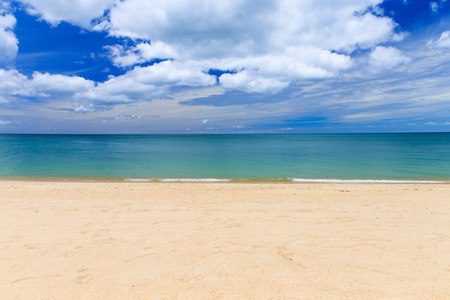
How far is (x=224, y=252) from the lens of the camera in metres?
5.14

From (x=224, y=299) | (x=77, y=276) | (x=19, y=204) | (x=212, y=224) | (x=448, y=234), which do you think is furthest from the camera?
(x=19, y=204)

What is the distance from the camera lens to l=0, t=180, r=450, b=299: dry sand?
3.86 m

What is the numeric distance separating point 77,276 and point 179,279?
1794 mm

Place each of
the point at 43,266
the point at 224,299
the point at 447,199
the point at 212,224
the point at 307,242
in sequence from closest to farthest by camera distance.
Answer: the point at 224,299
the point at 43,266
the point at 307,242
the point at 212,224
the point at 447,199

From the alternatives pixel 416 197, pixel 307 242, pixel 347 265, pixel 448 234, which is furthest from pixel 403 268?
pixel 416 197

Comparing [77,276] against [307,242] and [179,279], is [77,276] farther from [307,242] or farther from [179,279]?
[307,242]

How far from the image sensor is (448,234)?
607 cm

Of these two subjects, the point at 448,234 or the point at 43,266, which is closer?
the point at 43,266

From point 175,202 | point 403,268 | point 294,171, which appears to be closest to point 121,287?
point 403,268

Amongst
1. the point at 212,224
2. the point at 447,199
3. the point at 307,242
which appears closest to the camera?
the point at 307,242

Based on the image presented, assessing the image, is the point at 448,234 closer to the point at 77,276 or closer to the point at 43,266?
the point at 77,276

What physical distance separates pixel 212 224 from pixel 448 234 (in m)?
6.03

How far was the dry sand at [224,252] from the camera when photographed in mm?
3859

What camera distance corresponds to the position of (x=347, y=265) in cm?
455
